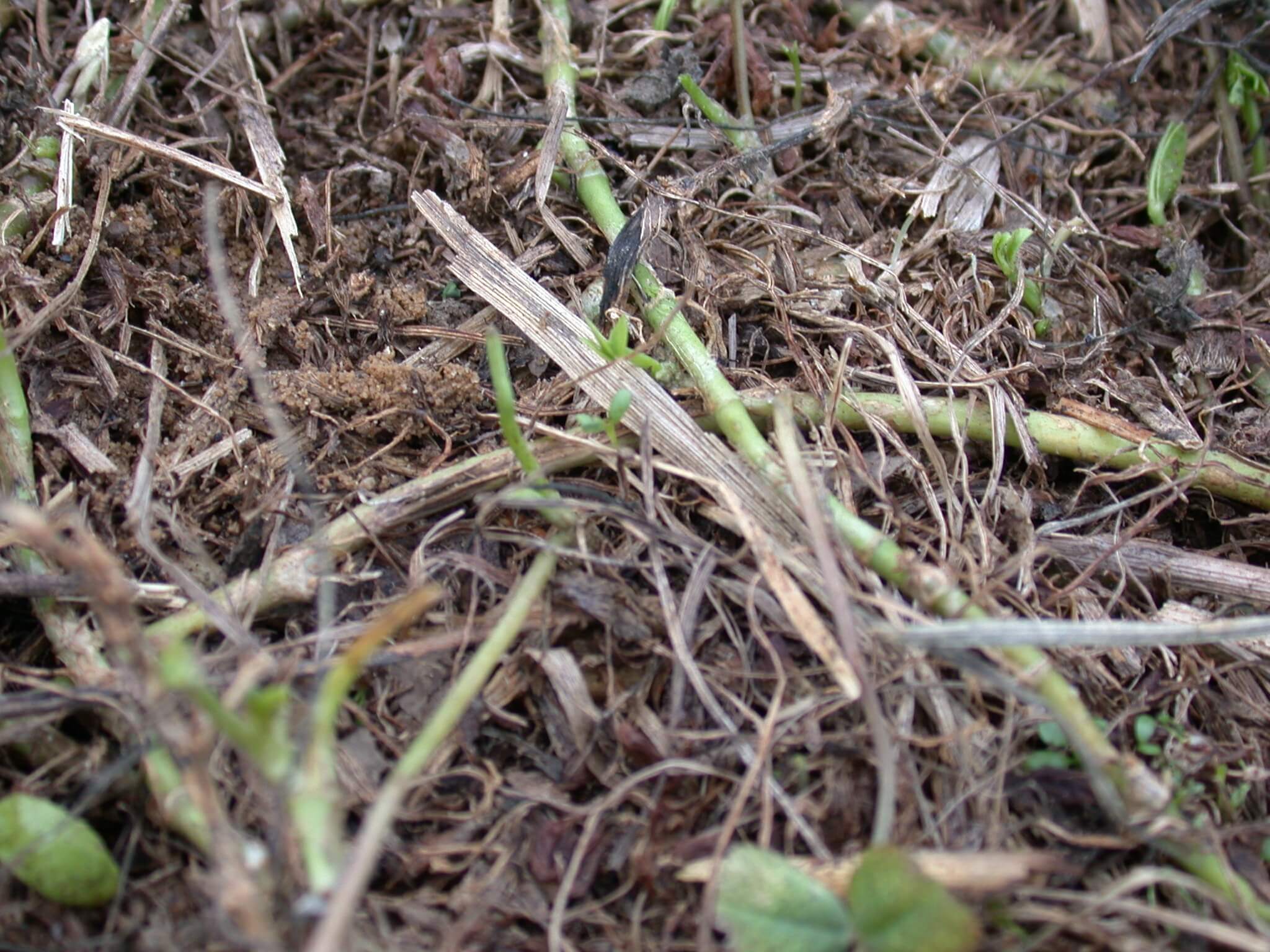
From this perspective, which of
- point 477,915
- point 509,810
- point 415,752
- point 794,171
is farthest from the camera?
point 794,171

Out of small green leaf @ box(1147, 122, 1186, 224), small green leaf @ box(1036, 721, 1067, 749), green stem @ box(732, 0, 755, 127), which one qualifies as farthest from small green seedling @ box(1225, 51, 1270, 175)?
small green leaf @ box(1036, 721, 1067, 749)

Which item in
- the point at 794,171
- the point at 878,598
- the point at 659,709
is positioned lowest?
the point at 659,709

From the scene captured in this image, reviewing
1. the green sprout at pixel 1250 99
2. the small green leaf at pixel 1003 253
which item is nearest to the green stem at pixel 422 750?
the small green leaf at pixel 1003 253

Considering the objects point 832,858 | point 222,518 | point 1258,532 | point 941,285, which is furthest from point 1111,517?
point 222,518

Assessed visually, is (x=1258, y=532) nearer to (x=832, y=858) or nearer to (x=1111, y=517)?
(x=1111, y=517)

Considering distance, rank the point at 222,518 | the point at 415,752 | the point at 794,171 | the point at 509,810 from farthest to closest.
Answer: the point at 794,171
the point at 222,518
the point at 509,810
the point at 415,752

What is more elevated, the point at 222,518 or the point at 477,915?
the point at 222,518

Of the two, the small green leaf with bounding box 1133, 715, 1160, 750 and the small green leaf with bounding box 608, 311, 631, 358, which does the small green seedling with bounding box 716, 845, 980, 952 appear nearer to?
the small green leaf with bounding box 1133, 715, 1160, 750

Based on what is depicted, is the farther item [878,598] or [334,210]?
[334,210]
